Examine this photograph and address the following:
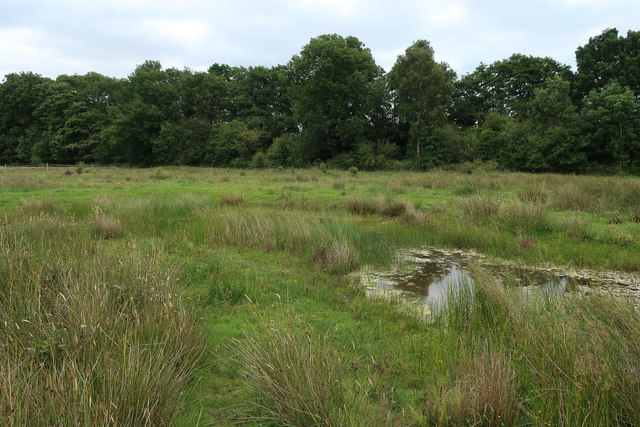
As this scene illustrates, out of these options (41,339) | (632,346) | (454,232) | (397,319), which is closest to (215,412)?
(41,339)

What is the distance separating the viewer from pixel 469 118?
141 feet

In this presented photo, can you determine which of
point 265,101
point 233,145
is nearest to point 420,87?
point 233,145

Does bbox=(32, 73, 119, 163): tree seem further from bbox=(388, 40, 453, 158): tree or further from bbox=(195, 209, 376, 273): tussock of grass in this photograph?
bbox=(195, 209, 376, 273): tussock of grass

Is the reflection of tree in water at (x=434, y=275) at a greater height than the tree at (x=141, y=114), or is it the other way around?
the tree at (x=141, y=114)

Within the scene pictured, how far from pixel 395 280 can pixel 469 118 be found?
1651 inches

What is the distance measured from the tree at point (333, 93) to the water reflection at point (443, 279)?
33.9 metres

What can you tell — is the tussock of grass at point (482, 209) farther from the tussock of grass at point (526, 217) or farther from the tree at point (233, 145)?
the tree at point (233, 145)

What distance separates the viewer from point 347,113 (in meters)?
41.8

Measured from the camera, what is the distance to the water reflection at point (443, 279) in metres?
5.74

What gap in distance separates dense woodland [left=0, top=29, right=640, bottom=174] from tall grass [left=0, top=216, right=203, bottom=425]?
3041cm

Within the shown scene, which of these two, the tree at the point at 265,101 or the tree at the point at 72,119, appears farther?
the tree at the point at 72,119

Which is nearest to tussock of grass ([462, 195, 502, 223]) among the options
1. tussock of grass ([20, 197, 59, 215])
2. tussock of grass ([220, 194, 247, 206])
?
tussock of grass ([220, 194, 247, 206])

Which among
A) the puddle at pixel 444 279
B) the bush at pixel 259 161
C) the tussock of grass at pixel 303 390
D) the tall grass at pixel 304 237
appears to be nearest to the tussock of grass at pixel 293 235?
the tall grass at pixel 304 237

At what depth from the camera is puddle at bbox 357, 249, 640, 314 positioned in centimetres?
570
